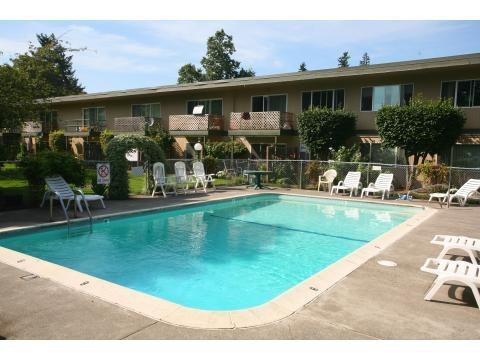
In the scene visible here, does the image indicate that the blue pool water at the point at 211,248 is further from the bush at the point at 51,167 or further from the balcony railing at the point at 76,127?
the balcony railing at the point at 76,127

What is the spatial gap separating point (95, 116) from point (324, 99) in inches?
832

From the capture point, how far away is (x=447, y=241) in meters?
6.32

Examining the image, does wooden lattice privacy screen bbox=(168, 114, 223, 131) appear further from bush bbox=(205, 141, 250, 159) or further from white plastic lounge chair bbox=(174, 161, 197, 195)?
white plastic lounge chair bbox=(174, 161, 197, 195)

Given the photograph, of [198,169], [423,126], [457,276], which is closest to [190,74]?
[198,169]

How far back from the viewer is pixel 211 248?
8.66 metres

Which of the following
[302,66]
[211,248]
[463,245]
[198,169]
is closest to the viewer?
[463,245]

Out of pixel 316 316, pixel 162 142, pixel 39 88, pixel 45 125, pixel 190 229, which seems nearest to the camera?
pixel 316 316

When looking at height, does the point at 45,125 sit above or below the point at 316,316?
above

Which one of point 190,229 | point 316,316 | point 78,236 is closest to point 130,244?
point 78,236

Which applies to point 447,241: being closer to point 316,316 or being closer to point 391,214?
point 316,316

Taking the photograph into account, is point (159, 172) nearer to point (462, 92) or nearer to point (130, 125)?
point (462, 92)

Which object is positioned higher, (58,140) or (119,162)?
(58,140)

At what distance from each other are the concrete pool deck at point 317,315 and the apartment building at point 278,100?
14.9 meters
